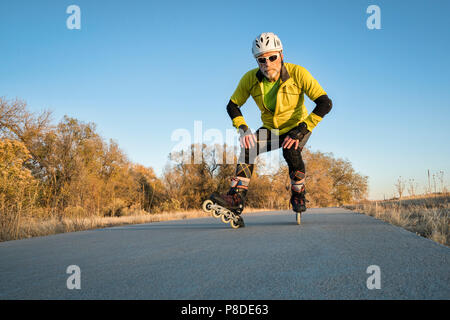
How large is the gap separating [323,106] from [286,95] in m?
0.53

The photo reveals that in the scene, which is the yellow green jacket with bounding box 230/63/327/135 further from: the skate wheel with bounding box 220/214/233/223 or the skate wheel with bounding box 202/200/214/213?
the skate wheel with bounding box 220/214/233/223

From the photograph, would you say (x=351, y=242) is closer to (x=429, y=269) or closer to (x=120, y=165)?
(x=429, y=269)

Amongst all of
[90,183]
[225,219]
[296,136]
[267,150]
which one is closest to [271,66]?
[296,136]

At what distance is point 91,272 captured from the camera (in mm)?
1938

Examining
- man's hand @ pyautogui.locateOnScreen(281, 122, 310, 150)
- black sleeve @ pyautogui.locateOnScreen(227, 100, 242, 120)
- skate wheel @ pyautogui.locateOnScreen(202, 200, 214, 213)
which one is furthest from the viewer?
black sleeve @ pyautogui.locateOnScreen(227, 100, 242, 120)

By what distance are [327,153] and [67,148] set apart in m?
39.0

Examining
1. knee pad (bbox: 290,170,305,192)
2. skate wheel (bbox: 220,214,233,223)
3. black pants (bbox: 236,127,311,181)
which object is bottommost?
skate wheel (bbox: 220,214,233,223)

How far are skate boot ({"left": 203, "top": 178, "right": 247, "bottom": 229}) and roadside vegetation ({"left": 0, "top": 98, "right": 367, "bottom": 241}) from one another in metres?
3.31

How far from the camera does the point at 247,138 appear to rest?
427 centimetres

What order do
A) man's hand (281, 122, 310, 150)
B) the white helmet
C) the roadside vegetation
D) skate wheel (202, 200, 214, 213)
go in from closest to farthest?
the white helmet
man's hand (281, 122, 310, 150)
skate wheel (202, 200, 214, 213)
the roadside vegetation

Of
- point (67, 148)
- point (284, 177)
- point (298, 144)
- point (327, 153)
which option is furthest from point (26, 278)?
point (327, 153)

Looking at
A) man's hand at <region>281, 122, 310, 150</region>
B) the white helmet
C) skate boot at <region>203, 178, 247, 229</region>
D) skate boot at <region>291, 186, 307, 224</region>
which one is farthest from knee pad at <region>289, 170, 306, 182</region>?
the white helmet

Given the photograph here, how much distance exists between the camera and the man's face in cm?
400

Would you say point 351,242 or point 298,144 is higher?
point 298,144
